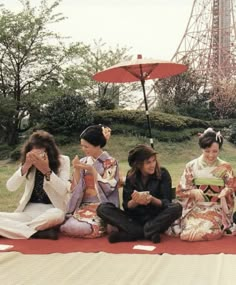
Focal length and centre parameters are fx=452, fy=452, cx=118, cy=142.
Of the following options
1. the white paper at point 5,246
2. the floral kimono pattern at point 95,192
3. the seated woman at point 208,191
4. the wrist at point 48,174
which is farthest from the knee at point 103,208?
the white paper at point 5,246

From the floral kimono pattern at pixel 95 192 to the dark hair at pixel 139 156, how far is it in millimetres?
193

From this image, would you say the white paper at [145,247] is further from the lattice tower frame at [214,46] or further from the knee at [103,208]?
the lattice tower frame at [214,46]

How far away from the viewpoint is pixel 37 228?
12.9 feet

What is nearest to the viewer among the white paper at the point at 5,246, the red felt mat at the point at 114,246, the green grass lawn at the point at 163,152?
the red felt mat at the point at 114,246

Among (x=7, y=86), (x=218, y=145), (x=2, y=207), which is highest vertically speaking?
(x=7, y=86)

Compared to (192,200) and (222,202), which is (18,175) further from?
(222,202)

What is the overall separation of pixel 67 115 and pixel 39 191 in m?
7.39

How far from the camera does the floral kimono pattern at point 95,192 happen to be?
13.1 feet

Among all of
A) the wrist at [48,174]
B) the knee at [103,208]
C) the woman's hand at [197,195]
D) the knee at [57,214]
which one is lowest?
the knee at [57,214]

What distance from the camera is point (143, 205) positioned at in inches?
154

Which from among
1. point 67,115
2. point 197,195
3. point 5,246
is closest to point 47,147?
A: point 5,246

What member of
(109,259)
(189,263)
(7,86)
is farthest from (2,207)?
(7,86)

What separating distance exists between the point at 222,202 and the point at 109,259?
48.7 inches

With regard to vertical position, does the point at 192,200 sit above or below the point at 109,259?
above
